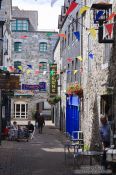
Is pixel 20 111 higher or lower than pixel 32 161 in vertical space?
lower

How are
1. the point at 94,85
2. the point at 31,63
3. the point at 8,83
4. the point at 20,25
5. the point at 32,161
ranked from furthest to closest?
the point at 20,25, the point at 31,63, the point at 8,83, the point at 94,85, the point at 32,161

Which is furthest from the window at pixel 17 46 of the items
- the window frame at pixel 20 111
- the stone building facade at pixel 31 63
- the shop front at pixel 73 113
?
the shop front at pixel 73 113

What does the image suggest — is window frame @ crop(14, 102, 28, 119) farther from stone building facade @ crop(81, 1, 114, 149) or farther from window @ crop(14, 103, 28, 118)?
stone building facade @ crop(81, 1, 114, 149)

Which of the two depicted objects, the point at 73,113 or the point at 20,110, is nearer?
the point at 73,113

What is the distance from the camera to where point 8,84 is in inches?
802

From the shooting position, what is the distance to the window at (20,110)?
4881cm

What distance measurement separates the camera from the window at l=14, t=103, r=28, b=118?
48.8 meters

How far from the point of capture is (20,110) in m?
48.9

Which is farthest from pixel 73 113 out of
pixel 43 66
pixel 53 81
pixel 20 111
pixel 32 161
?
pixel 43 66

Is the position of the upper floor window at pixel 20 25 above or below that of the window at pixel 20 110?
above

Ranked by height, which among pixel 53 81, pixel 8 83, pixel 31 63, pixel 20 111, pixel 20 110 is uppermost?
pixel 31 63

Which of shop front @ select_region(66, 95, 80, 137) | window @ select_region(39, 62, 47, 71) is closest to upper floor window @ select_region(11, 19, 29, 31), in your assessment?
window @ select_region(39, 62, 47, 71)

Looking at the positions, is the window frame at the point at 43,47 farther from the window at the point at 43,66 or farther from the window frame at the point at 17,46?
the window frame at the point at 17,46

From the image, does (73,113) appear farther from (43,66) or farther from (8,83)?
(43,66)
